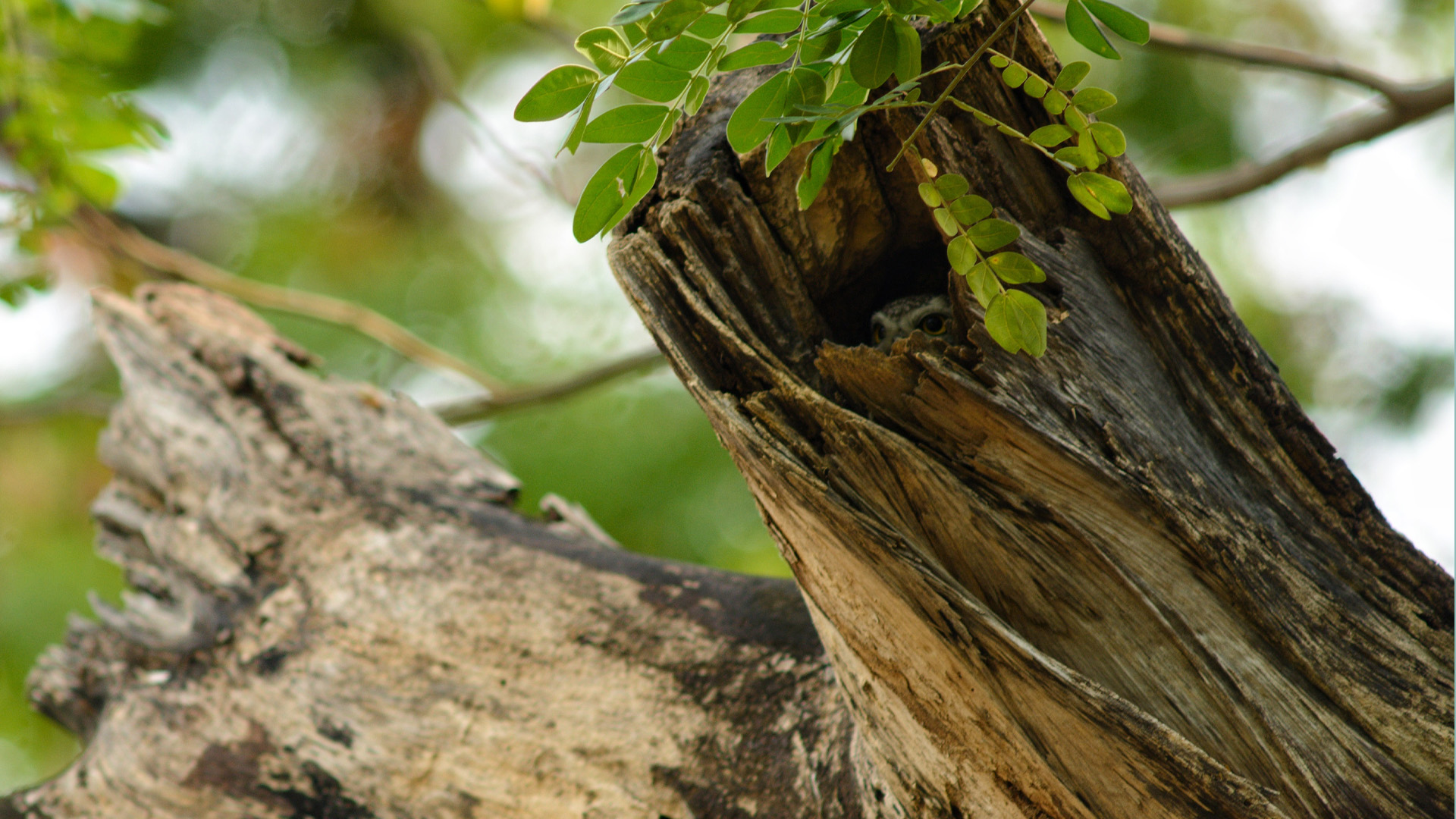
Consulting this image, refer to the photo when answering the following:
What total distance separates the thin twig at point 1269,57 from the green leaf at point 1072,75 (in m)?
1.09

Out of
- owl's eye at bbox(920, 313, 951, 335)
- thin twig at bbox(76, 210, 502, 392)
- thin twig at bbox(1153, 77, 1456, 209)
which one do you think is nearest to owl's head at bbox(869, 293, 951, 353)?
owl's eye at bbox(920, 313, 951, 335)

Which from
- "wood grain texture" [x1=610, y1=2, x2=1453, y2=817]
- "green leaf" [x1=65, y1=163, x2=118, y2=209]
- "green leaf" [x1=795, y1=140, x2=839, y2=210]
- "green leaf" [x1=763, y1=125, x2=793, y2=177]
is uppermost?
"green leaf" [x1=65, y1=163, x2=118, y2=209]

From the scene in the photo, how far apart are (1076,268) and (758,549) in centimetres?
241

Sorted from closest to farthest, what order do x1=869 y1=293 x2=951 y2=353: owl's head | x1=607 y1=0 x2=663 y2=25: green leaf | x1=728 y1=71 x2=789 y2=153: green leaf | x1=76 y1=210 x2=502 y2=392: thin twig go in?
x1=607 y1=0 x2=663 y2=25: green leaf < x1=728 y1=71 x2=789 y2=153: green leaf < x1=869 y1=293 x2=951 y2=353: owl's head < x1=76 y1=210 x2=502 y2=392: thin twig

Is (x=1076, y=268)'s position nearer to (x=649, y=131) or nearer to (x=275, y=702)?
(x=649, y=131)

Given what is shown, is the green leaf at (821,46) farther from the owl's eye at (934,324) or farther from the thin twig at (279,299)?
the thin twig at (279,299)

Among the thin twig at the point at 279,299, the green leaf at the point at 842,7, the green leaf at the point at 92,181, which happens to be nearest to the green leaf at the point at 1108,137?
the green leaf at the point at 842,7

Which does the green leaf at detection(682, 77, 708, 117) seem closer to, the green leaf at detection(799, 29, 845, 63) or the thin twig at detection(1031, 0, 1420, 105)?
the green leaf at detection(799, 29, 845, 63)

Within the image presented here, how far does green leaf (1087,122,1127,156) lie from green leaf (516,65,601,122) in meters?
0.42

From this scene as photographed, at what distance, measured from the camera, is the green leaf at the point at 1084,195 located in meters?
0.81

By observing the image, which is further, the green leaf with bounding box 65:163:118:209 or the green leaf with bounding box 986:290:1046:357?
the green leaf with bounding box 65:163:118:209

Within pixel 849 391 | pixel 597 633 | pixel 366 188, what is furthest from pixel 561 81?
pixel 366 188

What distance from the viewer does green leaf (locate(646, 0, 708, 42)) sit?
0.68 metres

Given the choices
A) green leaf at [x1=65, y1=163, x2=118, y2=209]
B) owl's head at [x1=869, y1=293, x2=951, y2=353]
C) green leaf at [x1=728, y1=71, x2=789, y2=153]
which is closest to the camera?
green leaf at [x1=728, y1=71, x2=789, y2=153]
